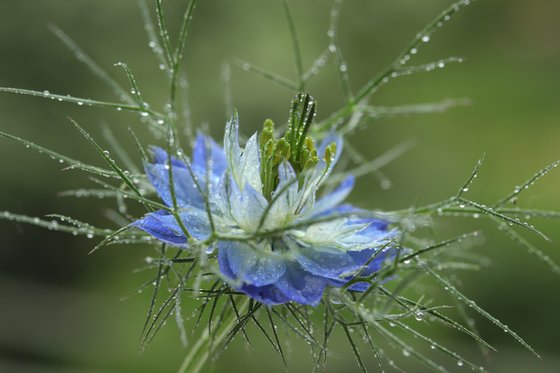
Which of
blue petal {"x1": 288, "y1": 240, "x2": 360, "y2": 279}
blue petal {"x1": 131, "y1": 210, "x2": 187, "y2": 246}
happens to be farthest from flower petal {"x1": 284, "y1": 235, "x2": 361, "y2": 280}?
blue petal {"x1": 131, "y1": 210, "x2": 187, "y2": 246}

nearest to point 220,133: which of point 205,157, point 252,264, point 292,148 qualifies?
point 205,157

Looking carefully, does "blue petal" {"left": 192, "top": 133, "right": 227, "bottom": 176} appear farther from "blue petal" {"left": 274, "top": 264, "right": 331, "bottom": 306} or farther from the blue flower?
"blue petal" {"left": 274, "top": 264, "right": 331, "bottom": 306}

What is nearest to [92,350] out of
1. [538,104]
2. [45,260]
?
[45,260]

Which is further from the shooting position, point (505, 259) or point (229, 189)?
point (505, 259)

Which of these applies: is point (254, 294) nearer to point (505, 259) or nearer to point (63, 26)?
point (505, 259)

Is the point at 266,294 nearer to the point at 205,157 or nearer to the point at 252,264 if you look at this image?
the point at 252,264

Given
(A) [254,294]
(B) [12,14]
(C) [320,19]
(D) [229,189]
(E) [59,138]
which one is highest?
(C) [320,19]
